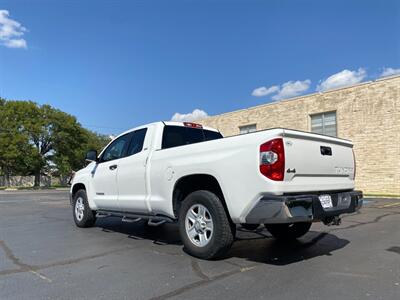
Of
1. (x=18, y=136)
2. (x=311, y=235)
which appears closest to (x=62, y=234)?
(x=311, y=235)

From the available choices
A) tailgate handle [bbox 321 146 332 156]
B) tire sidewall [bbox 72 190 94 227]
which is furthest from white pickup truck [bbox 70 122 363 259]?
tire sidewall [bbox 72 190 94 227]

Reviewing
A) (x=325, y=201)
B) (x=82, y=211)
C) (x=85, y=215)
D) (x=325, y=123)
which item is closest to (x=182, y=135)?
(x=325, y=201)

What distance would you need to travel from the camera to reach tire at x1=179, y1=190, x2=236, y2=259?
5230 mm

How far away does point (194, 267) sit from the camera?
521 centimetres

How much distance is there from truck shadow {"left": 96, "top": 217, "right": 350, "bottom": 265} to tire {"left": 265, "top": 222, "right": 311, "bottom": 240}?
121mm

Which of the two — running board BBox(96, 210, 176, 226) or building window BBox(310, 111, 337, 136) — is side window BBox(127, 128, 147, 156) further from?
building window BBox(310, 111, 337, 136)

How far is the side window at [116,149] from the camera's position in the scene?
25.1ft

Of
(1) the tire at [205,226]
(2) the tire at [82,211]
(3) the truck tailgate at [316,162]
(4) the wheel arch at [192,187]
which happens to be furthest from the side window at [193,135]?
(2) the tire at [82,211]

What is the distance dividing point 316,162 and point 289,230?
2078mm

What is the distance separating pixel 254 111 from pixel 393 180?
10.3 meters

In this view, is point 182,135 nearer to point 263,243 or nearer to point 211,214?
point 211,214

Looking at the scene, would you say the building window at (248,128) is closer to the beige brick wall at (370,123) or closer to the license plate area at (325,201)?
the beige brick wall at (370,123)

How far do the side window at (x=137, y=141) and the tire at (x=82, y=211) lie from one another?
6.77 ft

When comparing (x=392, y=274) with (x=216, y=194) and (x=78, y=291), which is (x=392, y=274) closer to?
(x=216, y=194)
